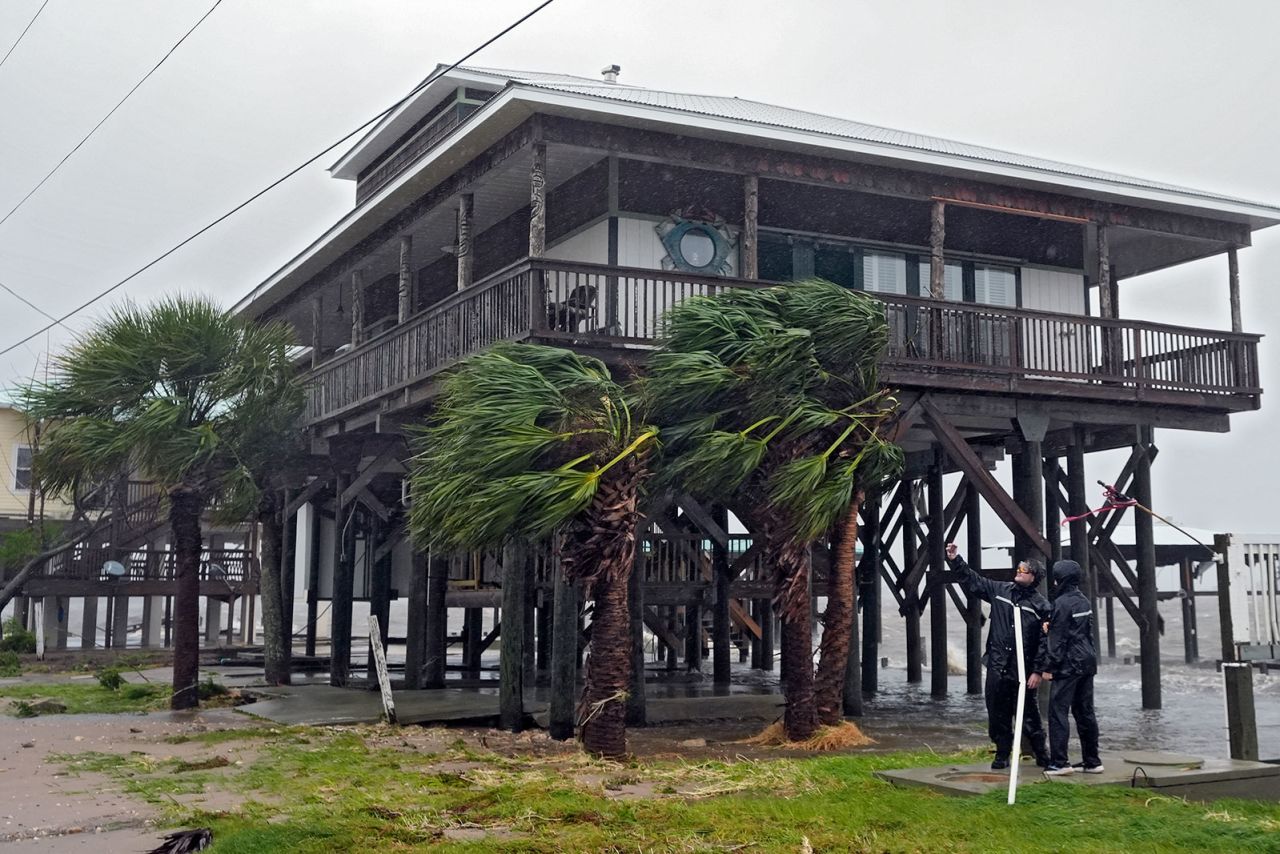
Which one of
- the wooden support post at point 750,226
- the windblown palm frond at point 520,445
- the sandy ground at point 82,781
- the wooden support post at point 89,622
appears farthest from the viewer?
the wooden support post at point 89,622

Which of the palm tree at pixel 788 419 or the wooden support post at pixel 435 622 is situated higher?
the palm tree at pixel 788 419

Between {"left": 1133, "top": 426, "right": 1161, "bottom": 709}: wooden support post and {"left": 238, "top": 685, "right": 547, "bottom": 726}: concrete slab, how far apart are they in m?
8.85

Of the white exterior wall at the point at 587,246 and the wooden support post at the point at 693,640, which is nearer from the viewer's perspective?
the white exterior wall at the point at 587,246

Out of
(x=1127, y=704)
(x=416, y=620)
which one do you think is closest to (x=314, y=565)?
(x=416, y=620)

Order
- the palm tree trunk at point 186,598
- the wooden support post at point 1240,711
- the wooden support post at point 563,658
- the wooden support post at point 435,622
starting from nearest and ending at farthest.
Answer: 1. the wooden support post at point 1240,711
2. the wooden support post at point 563,658
3. the palm tree trunk at point 186,598
4. the wooden support post at point 435,622

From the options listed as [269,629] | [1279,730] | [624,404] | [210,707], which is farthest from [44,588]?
[1279,730]

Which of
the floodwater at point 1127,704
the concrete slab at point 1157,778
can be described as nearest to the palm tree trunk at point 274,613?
the floodwater at point 1127,704

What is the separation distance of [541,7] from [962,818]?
363 inches

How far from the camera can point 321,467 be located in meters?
22.8

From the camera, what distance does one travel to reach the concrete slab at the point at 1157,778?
9.76 m

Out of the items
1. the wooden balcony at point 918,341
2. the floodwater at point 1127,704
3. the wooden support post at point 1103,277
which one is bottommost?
the floodwater at point 1127,704

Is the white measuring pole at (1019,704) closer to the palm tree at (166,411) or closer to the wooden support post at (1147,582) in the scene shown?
the wooden support post at (1147,582)

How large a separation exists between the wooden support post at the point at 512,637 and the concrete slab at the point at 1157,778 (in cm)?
598

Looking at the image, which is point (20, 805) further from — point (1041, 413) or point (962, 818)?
point (1041, 413)
